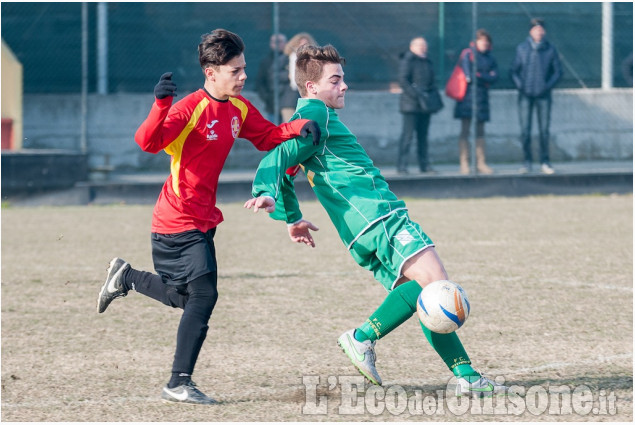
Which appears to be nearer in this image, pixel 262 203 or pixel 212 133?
pixel 262 203

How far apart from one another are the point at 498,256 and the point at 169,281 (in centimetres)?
467

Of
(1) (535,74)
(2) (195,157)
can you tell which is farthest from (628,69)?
(2) (195,157)

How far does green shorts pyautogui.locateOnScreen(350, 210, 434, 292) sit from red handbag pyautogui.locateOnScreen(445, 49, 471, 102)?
Result: 9.89 meters

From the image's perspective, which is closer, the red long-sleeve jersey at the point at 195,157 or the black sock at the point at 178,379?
the black sock at the point at 178,379

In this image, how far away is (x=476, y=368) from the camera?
201 inches

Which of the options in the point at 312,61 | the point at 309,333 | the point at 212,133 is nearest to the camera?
the point at 212,133

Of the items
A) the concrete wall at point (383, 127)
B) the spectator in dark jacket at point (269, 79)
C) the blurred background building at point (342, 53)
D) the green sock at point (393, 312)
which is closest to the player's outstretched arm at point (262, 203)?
the green sock at point (393, 312)

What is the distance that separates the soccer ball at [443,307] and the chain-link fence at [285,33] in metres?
12.1

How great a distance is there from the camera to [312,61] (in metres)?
4.98

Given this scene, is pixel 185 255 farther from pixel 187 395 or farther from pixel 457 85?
pixel 457 85

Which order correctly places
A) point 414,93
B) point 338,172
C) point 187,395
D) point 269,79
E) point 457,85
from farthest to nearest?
point 457,85 → point 269,79 → point 414,93 → point 338,172 → point 187,395

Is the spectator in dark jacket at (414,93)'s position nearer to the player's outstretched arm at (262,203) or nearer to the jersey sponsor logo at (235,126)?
the jersey sponsor logo at (235,126)

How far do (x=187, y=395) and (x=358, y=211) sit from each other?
3.58 feet

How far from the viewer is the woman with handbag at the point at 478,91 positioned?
47.3ft
